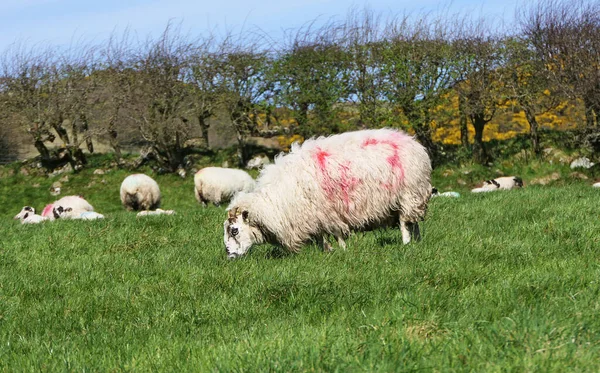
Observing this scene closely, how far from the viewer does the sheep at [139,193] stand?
2164 centimetres

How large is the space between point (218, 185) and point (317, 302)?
16.3 m

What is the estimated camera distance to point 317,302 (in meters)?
5.36

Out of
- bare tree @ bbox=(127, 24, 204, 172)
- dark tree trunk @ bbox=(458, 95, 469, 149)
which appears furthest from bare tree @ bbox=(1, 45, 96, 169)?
dark tree trunk @ bbox=(458, 95, 469, 149)

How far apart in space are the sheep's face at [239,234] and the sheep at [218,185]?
12.9 meters

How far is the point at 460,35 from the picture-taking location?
89.2ft

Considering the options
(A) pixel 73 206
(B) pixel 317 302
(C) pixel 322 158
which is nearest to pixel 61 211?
(A) pixel 73 206

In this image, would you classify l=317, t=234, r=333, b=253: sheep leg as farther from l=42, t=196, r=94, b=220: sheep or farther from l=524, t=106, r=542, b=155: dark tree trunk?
l=524, t=106, r=542, b=155: dark tree trunk

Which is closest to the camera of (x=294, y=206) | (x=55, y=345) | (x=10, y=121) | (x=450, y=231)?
(x=55, y=345)

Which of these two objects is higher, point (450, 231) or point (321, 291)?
point (321, 291)

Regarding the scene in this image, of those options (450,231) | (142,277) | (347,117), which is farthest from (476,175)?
(142,277)

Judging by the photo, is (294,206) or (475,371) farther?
(294,206)

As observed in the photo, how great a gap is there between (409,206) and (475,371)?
5.13 m

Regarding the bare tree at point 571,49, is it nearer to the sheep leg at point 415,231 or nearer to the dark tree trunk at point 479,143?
the dark tree trunk at point 479,143

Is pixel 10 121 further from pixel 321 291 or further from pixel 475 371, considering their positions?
pixel 475 371
